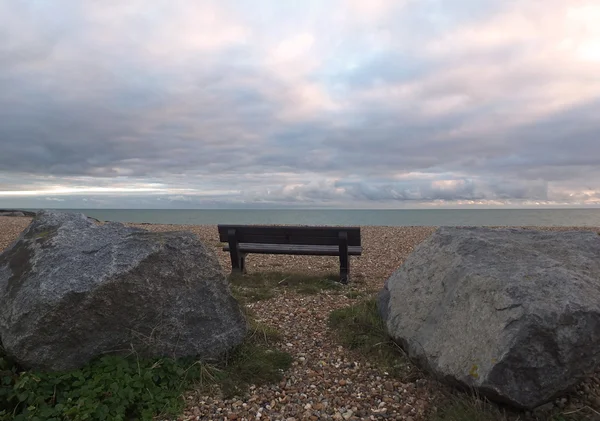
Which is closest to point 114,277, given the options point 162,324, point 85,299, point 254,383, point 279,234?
point 85,299

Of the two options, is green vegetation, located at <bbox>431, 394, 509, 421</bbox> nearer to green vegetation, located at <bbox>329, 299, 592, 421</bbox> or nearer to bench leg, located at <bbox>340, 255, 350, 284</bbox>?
green vegetation, located at <bbox>329, 299, 592, 421</bbox>

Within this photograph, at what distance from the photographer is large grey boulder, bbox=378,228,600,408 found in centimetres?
328

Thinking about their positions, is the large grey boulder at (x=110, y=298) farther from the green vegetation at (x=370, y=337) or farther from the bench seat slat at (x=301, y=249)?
the bench seat slat at (x=301, y=249)

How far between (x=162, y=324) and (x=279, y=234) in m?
4.26

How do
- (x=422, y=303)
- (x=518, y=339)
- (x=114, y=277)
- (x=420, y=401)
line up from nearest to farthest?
(x=518, y=339) < (x=420, y=401) < (x=114, y=277) < (x=422, y=303)

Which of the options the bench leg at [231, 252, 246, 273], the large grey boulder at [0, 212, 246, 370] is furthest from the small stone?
the bench leg at [231, 252, 246, 273]

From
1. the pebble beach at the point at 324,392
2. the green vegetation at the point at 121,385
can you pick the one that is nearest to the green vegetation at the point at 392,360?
the pebble beach at the point at 324,392

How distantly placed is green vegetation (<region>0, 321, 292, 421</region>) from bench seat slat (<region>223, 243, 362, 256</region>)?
3746 millimetres

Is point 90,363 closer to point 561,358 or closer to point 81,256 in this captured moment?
point 81,256

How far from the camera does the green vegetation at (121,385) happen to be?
132 inches

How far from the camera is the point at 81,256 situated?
4219mm

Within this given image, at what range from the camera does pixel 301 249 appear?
26.6 ft

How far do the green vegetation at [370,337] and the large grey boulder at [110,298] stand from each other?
1314 millimetres

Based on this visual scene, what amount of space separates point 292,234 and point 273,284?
1063 millimetres
